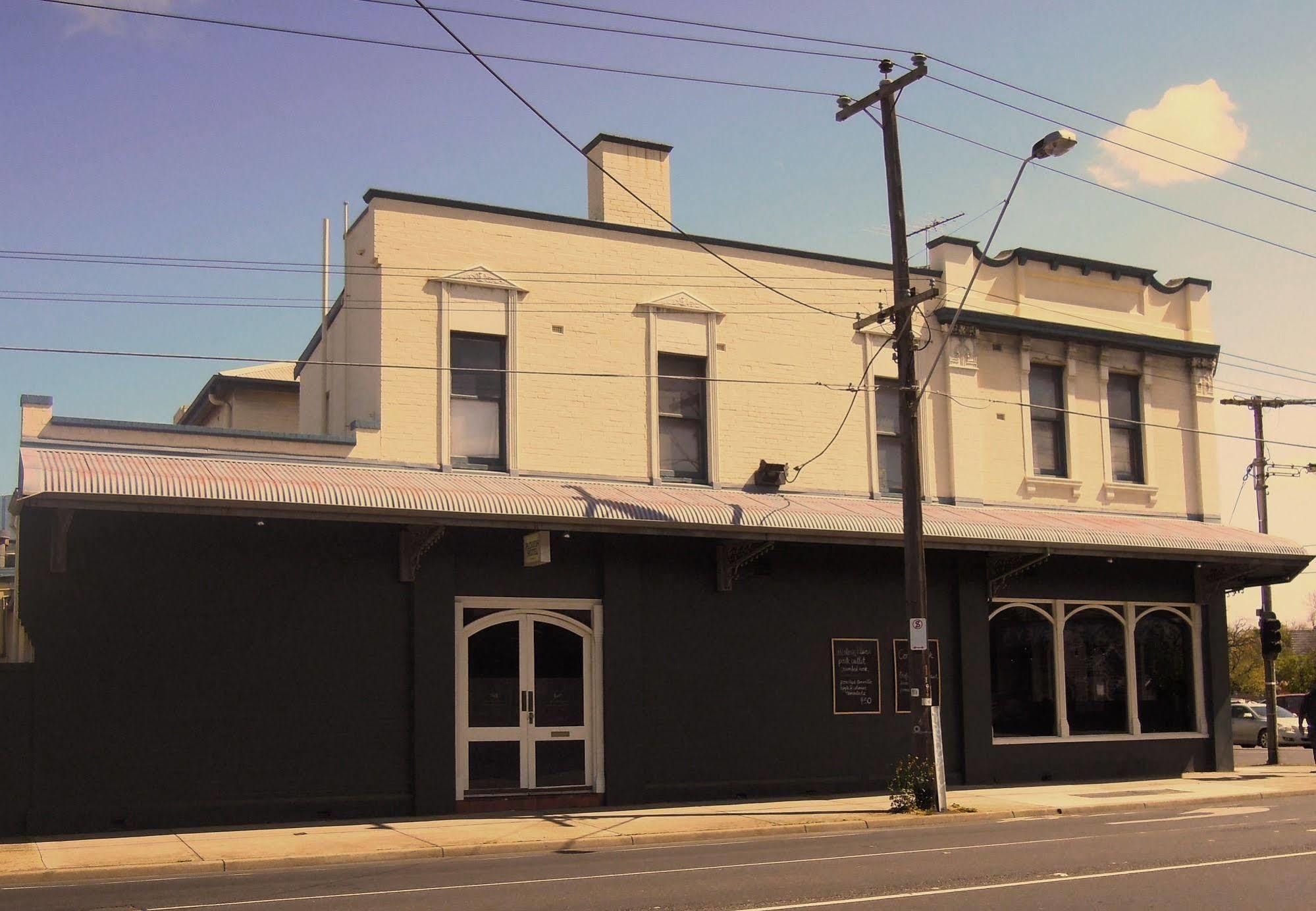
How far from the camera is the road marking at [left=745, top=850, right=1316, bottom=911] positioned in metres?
10.4

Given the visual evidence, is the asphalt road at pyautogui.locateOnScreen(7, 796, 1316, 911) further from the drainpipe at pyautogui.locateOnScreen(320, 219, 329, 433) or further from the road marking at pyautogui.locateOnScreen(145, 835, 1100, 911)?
the drainpipe at pyautogui.locateOnScreen(320, 219, 329, 433)

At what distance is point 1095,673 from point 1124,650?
2.45 feet

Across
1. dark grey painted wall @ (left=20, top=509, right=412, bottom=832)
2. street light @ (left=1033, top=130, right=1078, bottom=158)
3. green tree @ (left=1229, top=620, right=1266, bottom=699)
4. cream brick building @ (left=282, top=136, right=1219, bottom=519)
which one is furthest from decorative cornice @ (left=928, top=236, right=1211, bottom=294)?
green tree @ (left=1229, top=620, right=1266, bottom=699)

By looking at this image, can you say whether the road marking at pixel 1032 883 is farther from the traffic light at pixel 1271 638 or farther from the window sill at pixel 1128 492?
the traffic light at pixel 1271 638

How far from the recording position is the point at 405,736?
1759cm

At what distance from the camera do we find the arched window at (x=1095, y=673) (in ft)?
76.5

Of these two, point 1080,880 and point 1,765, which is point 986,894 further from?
point 1,765

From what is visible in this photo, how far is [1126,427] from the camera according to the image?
1003 inches

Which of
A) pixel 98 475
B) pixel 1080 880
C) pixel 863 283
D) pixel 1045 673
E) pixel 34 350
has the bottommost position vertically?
pixel 1080 880

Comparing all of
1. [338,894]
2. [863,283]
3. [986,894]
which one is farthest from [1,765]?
[863,283]

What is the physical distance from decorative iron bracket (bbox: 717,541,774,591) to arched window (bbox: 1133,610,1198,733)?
822cm

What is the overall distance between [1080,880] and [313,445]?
11.1 meters

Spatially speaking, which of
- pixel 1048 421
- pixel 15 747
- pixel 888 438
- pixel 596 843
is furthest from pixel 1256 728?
pixel 15 747

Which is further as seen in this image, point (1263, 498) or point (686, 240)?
point (1263, 498)
